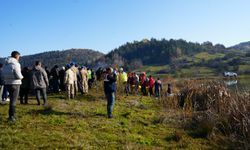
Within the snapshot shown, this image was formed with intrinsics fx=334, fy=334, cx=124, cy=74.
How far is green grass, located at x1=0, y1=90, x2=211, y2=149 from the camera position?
8484 millimetres

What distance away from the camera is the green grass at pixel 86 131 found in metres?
8.48

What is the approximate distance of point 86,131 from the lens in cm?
990

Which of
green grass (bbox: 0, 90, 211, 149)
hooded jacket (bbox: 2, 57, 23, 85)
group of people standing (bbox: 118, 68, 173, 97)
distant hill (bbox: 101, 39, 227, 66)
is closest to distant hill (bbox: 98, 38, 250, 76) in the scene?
distant hill (bbox: 101, 39, 227, 66)

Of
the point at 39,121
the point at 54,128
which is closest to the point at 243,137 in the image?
the point at 54,128

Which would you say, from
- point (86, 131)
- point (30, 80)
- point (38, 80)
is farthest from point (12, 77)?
point (30, 80)

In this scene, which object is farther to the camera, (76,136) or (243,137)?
(243,137)

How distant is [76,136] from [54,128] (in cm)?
102

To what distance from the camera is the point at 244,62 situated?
102250mm

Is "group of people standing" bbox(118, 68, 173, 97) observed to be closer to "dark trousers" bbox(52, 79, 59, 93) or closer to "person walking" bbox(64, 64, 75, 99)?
"dark trousers" bbox(52, 79, 59, 93)

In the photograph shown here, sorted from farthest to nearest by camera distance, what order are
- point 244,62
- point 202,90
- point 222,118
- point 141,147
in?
1. point 244,62
2. point 202,90
3. point 222,118
4. point 141,147

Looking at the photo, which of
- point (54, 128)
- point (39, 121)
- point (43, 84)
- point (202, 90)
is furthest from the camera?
point (202, 90)

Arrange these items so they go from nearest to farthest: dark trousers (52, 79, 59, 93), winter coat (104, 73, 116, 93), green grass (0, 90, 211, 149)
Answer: green grass (0, 90, 211, 149), winter coat (104, 73, 116, 93), dark trousers (52, 79, 59, 93)

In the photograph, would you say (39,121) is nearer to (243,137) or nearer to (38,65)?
(38,65)

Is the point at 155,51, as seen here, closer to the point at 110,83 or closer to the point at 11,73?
the point at 110,83
